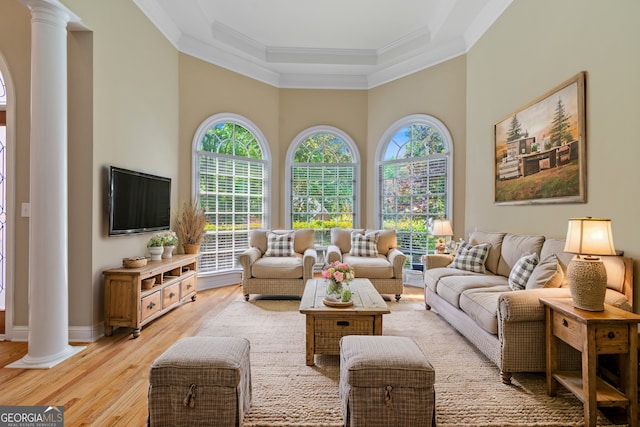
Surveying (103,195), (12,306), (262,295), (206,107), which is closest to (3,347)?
(12,306)

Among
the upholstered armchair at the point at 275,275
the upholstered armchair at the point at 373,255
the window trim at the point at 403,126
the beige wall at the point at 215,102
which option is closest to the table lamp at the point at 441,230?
the window trim at the point at 403,126

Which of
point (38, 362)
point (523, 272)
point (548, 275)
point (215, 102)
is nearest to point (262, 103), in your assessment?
point (215, 102)

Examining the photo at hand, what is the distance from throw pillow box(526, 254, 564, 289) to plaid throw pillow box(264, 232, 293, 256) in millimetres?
3339

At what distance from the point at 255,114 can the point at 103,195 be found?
131 inches

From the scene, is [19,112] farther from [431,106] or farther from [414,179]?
[431,106]

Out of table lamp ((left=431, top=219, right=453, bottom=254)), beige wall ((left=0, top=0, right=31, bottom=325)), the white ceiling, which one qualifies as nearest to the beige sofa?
table lamp ((left=431, top=219, right=453, bottom=254))

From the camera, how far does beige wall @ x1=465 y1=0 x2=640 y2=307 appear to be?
2.50m

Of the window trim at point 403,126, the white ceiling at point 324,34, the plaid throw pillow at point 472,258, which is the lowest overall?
the plaid throw pillow at point 472,258

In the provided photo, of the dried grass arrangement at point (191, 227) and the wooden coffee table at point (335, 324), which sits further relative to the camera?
the dried grass arrangement at point (191, 227)

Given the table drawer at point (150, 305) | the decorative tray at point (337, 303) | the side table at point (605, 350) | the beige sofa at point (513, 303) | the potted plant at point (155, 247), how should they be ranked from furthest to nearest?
the potted plant at point (155, 247)
the table drawer at point (150, 305)
the decorative tray at point (337, 303)
the beige sofa at point (513, 303)
the side table at point (605, 350)

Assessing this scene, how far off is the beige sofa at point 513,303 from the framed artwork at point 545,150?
1.63 feet

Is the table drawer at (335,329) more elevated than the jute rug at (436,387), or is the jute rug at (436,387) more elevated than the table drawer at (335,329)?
the table drawer at (335,329)

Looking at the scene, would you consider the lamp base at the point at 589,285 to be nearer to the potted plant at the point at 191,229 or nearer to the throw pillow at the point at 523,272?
the throw pillow at the point at 523,272

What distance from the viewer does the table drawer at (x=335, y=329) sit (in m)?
2.85
